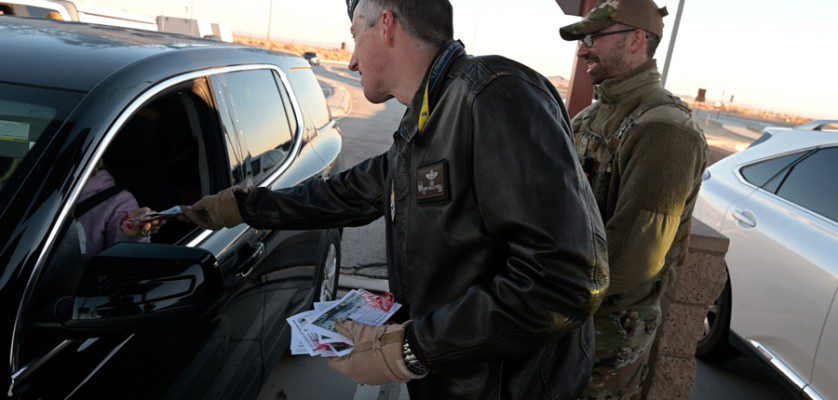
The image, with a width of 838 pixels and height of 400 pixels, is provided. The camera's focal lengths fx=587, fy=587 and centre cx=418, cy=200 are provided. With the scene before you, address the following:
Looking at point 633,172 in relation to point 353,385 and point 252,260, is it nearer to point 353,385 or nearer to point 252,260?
point 252,260

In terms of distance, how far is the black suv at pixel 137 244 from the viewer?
1.38 m

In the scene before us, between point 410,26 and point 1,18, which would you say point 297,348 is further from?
point 1,18

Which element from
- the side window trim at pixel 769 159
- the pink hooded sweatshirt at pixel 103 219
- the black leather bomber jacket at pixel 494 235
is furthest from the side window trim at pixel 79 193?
the side window trim at pixel 769 159

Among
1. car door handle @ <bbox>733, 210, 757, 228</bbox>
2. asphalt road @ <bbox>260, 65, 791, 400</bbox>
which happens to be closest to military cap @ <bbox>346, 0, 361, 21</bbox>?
asphalt road @ <bbox>260, 65, 791, 400</bbox>

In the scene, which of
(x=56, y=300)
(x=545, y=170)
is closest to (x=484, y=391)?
(x=545, y=170)

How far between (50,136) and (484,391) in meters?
1.29

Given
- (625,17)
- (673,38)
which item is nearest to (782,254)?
(625,17)

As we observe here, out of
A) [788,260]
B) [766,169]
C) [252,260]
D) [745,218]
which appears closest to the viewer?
[252,260]

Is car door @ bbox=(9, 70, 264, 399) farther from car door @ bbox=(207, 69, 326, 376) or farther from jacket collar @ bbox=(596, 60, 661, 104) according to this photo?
jacket collar @ bbox=(596, 60, 661, 104)

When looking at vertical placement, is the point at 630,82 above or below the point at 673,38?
above

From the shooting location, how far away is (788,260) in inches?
124

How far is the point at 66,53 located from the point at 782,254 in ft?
11.4

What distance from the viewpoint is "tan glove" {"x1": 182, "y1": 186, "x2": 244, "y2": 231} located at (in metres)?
2.02

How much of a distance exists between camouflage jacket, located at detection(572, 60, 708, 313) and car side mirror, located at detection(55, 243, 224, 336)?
4.04 ft
